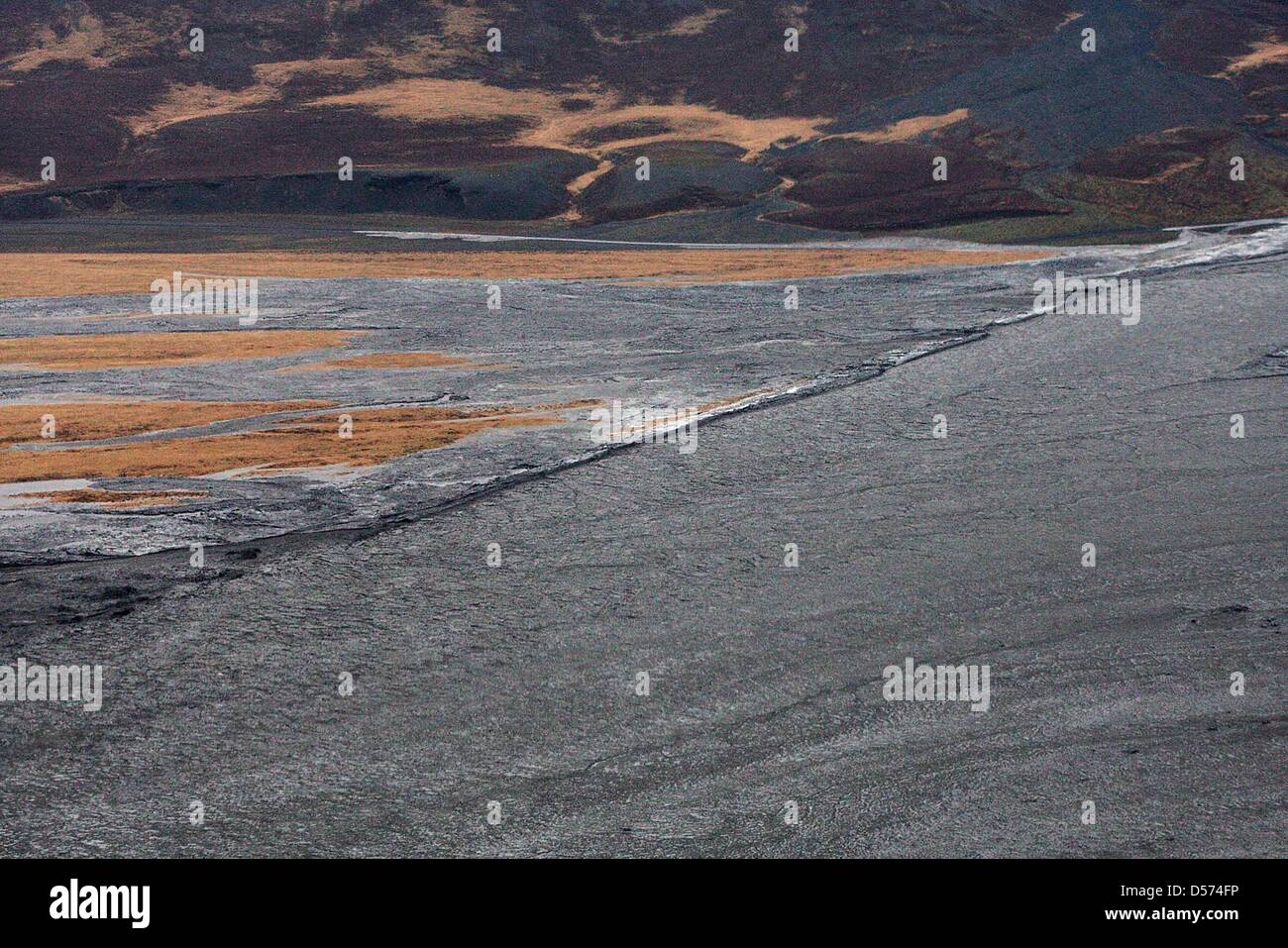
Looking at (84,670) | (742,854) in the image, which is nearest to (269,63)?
(84,670)

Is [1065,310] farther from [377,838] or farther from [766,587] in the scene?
[377,838]

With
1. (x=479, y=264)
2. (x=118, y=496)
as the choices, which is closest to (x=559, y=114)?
(x=479, y=264)

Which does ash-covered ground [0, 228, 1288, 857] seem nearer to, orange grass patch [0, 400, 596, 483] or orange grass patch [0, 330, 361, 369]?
orange grass patch [0, 400, 596, 483]

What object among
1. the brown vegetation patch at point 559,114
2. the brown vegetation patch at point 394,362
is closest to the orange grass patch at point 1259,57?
the brown vegetation patch at point 559,114

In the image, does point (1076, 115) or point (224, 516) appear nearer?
point (224, 516)

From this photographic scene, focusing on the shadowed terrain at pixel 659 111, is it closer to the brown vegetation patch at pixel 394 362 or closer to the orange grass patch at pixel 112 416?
the brown vegetation patch at pixel 394 362

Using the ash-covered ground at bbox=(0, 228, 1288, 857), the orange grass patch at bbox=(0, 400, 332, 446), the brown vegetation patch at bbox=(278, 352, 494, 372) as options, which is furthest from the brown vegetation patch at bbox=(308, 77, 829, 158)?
the ash-covered ground at bbox=(0, 228, 1288, 857)
